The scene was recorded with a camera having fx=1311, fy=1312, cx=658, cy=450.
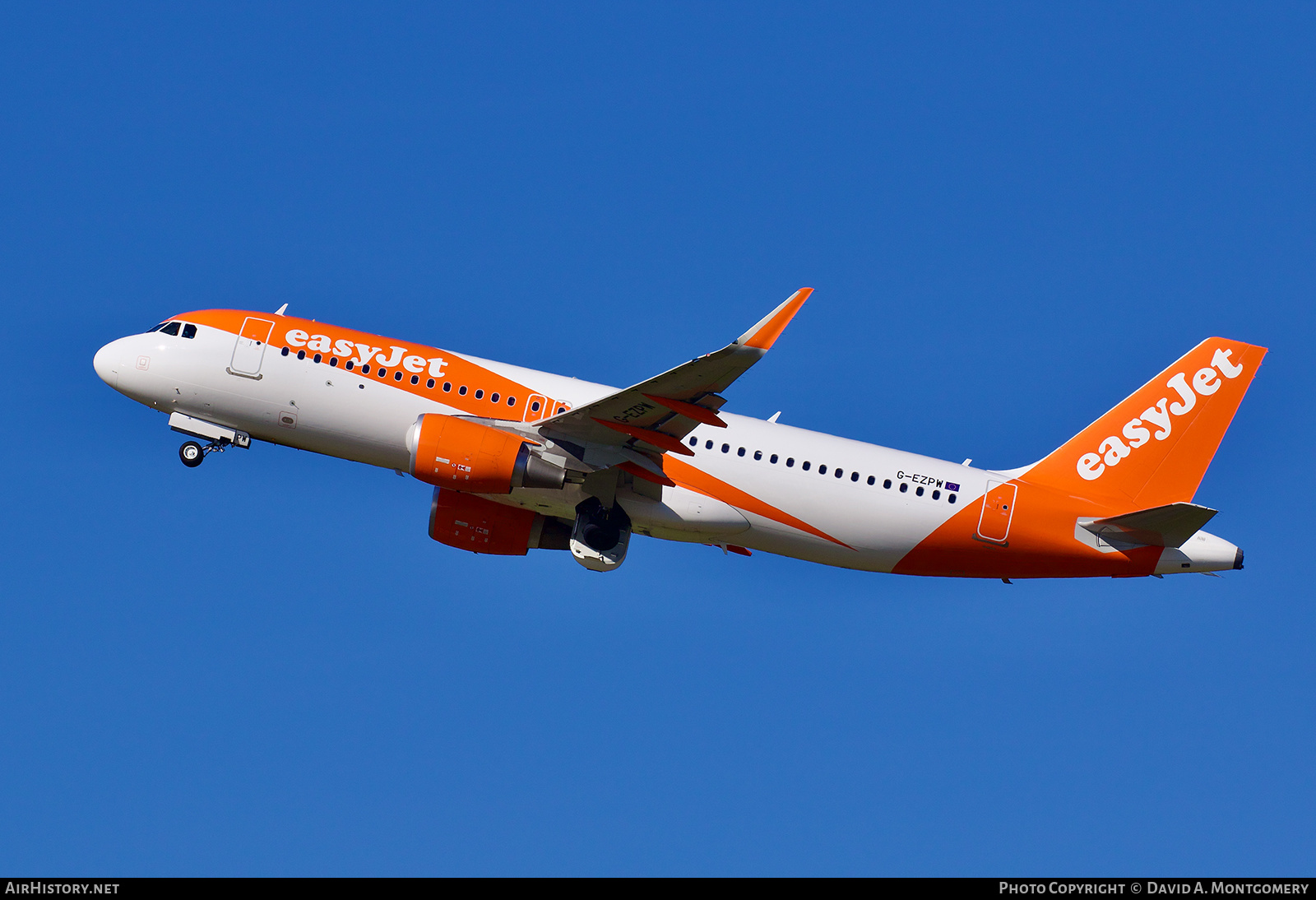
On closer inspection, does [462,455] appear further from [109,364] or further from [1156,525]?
[1156,525]

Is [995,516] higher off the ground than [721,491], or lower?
higher

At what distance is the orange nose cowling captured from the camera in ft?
101

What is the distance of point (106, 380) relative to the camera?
34.4 metres

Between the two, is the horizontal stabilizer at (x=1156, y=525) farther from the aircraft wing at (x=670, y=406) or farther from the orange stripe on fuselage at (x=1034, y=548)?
the aircraft wing at (x=670, y=406)

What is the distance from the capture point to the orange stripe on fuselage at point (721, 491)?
3278 cm

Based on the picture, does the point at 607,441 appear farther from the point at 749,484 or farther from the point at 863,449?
the point at 863,449

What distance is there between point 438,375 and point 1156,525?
718 inches

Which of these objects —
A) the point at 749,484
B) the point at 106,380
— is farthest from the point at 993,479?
the point at 106,380

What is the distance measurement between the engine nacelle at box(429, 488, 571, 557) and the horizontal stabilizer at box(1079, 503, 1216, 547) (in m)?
14.5

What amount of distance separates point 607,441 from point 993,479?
404 inches

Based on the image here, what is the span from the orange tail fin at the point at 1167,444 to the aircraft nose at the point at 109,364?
23.9m

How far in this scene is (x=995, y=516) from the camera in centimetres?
3350

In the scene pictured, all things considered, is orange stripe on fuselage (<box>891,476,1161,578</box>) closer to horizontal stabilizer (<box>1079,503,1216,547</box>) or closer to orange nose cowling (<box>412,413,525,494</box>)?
horizontal stabilizer (<box>1079,503,1216,547</box>)

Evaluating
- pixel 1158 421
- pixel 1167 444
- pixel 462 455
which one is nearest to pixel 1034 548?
pixel 1167 444
